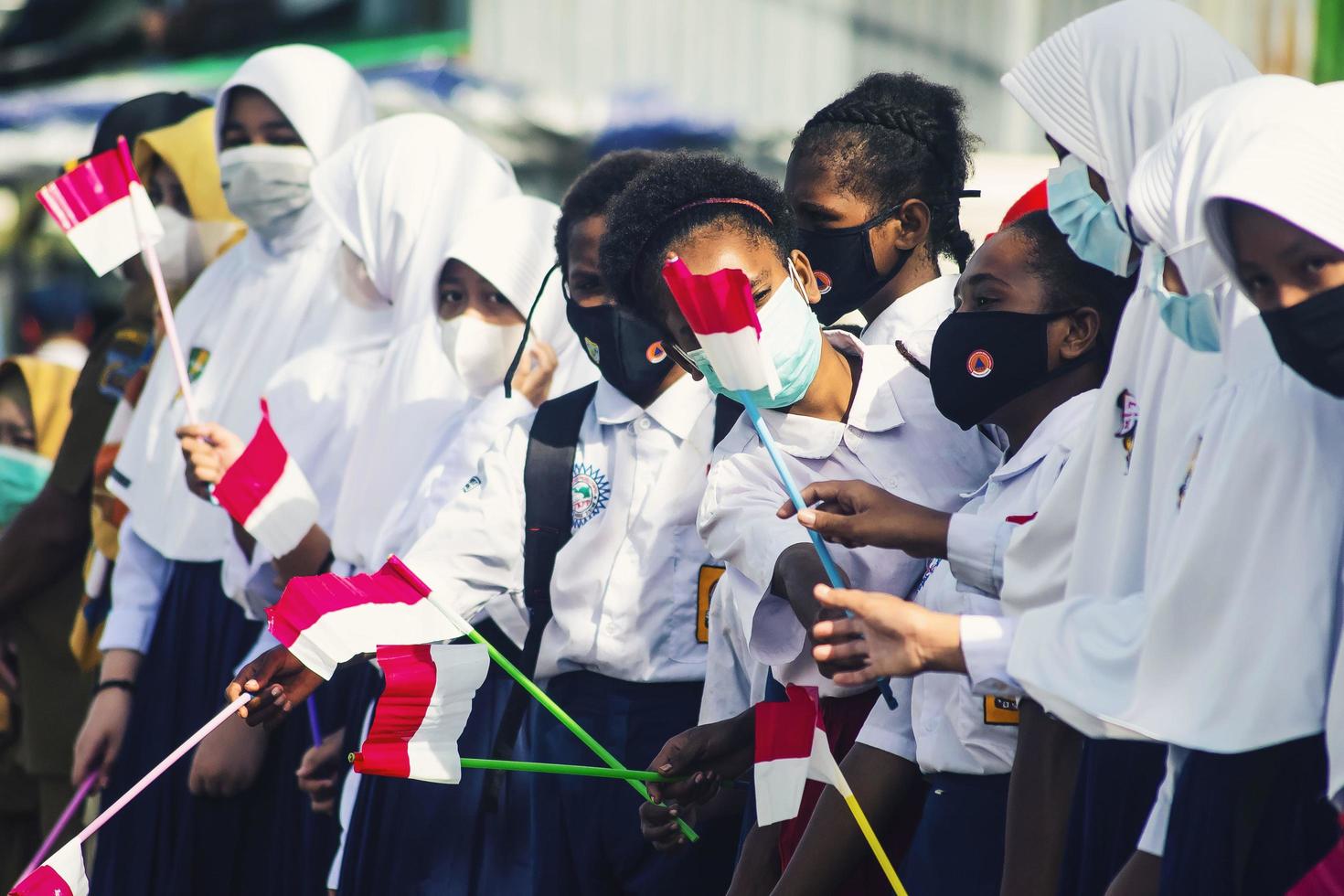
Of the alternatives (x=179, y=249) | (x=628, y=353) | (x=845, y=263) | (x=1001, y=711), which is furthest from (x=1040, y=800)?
(x=179, y=249)

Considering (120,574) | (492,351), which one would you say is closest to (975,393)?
(492,351)

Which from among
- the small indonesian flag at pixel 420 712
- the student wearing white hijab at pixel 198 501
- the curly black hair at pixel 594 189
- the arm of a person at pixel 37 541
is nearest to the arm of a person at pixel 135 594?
the student wearing white hijab at pixel 198 501

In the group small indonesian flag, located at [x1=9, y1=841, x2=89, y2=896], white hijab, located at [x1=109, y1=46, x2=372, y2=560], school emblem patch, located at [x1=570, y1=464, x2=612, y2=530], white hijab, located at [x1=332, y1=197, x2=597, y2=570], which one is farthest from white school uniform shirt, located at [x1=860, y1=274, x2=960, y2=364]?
white hijab, located at [x1=109, y1=46, x2=372, y2=560]

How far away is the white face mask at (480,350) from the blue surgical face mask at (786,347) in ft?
5.24

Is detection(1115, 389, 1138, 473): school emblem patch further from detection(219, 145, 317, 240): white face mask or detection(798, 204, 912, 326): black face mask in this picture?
detection(219, 145, 317, 240): white face mask

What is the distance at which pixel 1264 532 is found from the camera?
2.25 metres

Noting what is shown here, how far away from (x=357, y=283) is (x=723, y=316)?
253 cm

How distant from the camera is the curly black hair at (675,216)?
3488mm

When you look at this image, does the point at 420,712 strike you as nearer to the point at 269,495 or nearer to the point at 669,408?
the point at 669,408

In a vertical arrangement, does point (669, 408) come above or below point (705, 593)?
above

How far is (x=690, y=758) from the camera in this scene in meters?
3.54

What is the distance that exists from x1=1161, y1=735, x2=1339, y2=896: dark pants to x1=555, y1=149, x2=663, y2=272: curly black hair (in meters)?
2.33

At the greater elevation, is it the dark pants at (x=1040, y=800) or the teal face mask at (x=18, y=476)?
the dark pants at (x=1040, y=800)

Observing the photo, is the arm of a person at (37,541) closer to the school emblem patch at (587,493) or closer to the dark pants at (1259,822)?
the school emblem patch at (587,493)
